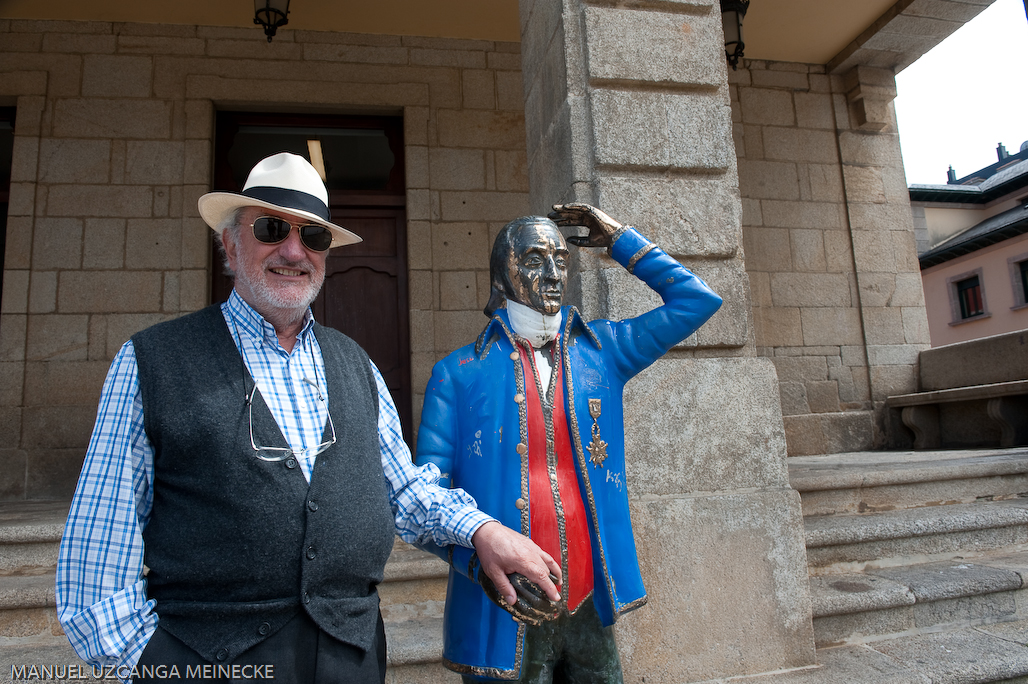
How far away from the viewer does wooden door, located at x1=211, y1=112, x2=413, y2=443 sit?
5.68 m

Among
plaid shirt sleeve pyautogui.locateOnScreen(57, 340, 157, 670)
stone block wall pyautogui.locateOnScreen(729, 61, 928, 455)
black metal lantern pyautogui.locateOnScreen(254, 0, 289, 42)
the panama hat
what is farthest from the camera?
stone block wall pyautogui.locateOnScreen(729, 61, 928, 455)

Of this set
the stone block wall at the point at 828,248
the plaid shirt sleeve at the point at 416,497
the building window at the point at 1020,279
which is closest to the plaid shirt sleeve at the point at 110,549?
the plaid shirt sleeve at the point at 416,497

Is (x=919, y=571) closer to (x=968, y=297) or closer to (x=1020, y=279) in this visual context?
(x=1020, y=279)

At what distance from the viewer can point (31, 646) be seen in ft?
8.91

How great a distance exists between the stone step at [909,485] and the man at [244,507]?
2.92 meters

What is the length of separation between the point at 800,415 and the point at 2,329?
6.71 meters

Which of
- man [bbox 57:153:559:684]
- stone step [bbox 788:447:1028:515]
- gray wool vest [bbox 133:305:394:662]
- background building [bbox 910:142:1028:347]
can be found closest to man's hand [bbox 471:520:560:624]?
man [bbox 57:153:559:684]

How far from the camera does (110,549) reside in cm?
121

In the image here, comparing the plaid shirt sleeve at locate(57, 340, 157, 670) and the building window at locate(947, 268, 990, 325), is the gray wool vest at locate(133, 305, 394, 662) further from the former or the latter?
the building window at locate(947, 268, 990, 325)

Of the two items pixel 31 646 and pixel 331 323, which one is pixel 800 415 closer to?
pixel 331 323

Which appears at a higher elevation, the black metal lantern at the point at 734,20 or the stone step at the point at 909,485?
the black metal lantern at the point at 734,20

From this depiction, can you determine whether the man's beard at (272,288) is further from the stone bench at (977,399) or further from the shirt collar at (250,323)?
the stone bench at (977,399)

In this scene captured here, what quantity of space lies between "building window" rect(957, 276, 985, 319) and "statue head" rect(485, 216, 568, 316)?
23974 millimetres

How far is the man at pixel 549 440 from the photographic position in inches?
67.4
